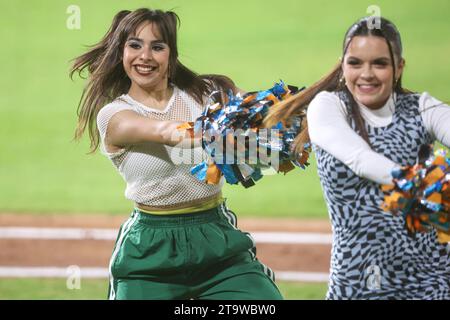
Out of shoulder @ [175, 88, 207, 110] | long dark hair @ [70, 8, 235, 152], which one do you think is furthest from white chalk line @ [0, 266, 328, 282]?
shoulder @ [175, 88, 207, 110]

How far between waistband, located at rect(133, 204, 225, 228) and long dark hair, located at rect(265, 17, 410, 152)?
630 mm

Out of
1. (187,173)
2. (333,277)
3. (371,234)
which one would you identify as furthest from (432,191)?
(187,173)

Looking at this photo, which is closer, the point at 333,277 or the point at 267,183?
the point at 333,277

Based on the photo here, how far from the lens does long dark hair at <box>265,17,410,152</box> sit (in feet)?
11.0

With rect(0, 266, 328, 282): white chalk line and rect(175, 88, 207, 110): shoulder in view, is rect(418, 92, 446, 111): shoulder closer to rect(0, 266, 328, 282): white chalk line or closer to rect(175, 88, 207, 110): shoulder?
rect(175, 88, 207, 110): shoulder

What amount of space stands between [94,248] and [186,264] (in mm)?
3703

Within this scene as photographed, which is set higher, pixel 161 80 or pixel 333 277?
pixel 161 80

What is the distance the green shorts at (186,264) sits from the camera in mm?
4070

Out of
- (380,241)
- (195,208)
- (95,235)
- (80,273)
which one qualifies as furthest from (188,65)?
(380,241)

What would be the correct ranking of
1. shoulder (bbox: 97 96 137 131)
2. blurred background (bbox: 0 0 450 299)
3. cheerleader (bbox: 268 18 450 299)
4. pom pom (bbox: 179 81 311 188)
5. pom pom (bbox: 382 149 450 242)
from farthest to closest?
blurred background (bbox: 0 0 450 299) < shoulder (bbox: 97 96 137 131) < pom pom (bbox: 179 81 311 188) < cheerleader (bbox: 268 18 450 299) < pom pom (bbox: 382 149 450 242)

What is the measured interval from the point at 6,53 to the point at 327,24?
3785 millimetres

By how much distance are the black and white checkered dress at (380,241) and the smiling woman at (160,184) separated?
79cm
